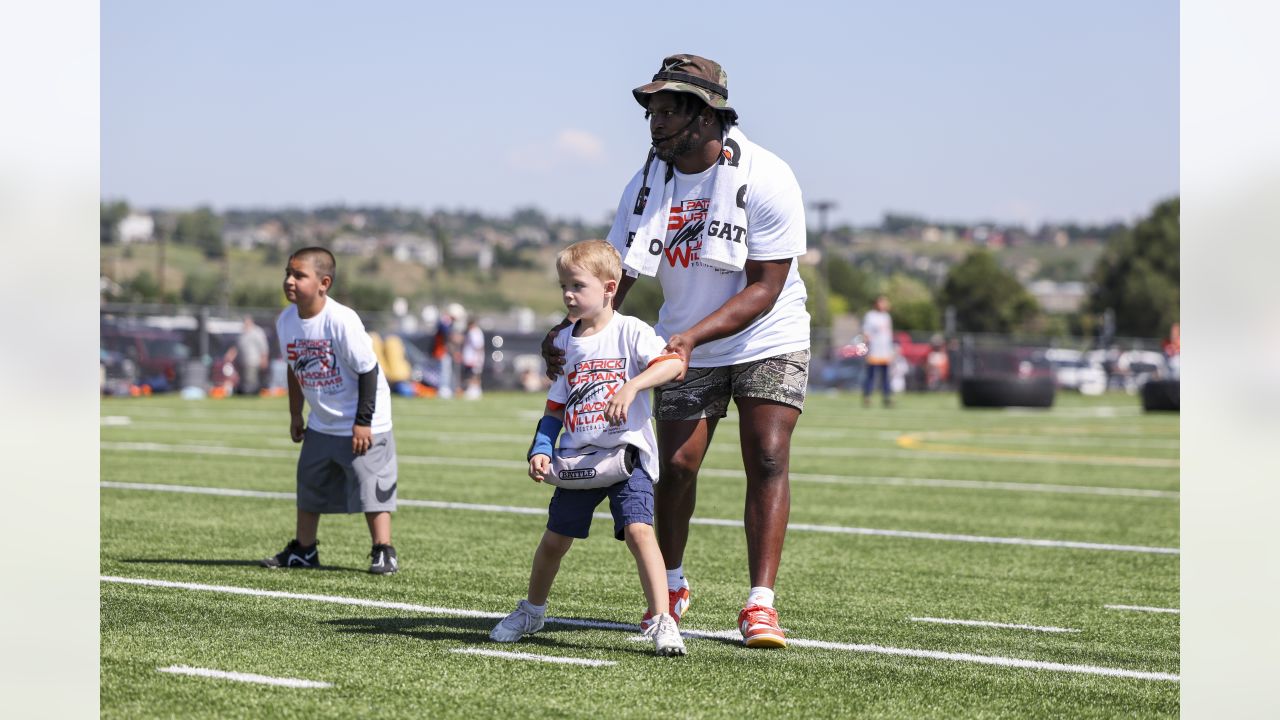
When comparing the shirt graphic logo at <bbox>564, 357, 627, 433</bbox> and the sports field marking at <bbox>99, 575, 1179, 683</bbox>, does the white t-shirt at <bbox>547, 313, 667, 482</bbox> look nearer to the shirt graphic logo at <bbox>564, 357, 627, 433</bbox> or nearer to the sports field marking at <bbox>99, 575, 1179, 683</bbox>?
the shirt graphic logo at <bbox>564, 357, 627, 433</bbox>

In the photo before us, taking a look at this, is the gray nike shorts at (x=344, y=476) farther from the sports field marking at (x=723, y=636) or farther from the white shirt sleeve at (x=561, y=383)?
the white shirt sleeve at (x=561, y=383)

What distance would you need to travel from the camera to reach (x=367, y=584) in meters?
6.96

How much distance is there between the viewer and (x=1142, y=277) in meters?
117

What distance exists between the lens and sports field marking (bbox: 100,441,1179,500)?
13078mm

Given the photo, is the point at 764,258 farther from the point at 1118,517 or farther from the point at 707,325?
the point at 1118,517

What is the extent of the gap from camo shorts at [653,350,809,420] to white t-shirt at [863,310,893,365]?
77.2 feet

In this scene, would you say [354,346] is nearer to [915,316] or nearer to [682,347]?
[682,347]

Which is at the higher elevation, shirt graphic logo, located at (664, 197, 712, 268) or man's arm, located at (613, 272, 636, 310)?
shirt graphic logo, located at (664, 197, 712, 268)

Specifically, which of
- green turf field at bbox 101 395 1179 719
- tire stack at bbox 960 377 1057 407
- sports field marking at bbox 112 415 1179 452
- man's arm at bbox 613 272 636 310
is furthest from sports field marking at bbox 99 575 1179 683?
tire stack at bbox 960 377 1057 407

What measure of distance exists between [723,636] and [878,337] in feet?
78.7

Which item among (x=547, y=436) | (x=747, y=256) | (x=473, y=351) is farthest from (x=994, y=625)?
(x=473, y=351)

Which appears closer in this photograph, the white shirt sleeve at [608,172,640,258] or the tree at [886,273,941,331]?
the white shirt sleeve at [608,172,640,258]

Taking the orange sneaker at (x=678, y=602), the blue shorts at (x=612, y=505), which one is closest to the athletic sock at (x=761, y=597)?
the orange sneaker at (x=678, y=602)
